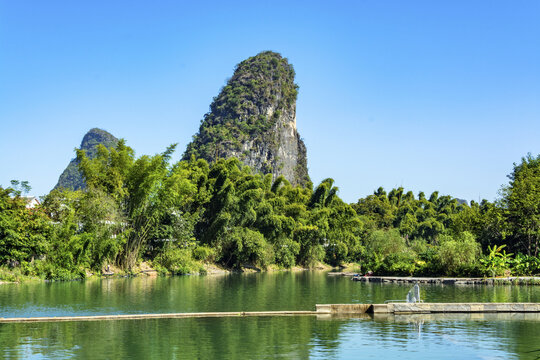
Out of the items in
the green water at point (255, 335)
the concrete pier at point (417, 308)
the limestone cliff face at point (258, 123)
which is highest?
the limestone cliff face at point (258, 123)

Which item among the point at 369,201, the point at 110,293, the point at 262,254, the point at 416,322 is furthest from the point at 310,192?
the point at 416,322

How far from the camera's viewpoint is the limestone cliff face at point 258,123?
142 meters

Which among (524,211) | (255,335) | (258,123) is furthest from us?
(258,123)

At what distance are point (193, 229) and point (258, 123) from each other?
310 feet

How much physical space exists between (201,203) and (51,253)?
2131cm

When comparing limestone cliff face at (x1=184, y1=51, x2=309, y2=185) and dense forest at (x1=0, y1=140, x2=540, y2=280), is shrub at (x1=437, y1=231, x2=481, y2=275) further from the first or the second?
→ limestone cliff face at (x1=184, y1=51, x2=309, y2=185)

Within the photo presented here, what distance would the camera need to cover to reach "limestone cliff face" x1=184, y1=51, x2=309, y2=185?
465ft

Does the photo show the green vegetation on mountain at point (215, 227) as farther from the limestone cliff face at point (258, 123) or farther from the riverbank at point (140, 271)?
the limestone cliff face at point (258, 123)

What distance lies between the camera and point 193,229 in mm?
59938

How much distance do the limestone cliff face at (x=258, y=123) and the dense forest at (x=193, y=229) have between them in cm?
6550

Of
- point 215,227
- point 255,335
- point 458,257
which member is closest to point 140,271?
point 215,227

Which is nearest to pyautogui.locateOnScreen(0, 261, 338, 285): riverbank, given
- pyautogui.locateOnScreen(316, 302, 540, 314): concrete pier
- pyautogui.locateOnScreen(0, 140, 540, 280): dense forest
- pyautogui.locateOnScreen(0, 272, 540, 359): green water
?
pyautogui.locateOnScreen(0, 140, 540, 280): dense forest

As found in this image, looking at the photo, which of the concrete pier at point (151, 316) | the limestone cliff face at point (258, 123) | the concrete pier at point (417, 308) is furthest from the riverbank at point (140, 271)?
the limestone cliff face at point (258, 123)

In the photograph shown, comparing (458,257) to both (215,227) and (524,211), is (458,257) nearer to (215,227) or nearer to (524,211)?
(524,211)
